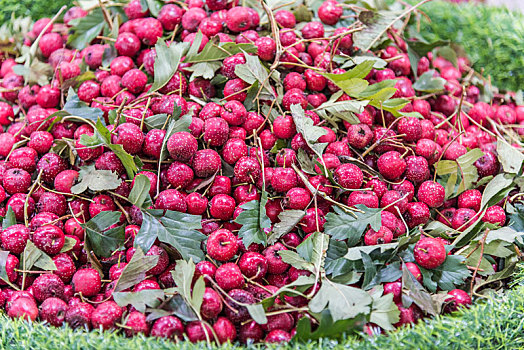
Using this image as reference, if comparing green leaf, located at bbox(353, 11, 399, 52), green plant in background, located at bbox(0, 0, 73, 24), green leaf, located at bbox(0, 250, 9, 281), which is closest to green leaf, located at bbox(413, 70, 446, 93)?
green leaf, located at bbox(353, 11, 399, 52)

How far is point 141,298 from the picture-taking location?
88cm

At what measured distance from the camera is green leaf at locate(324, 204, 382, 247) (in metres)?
0.99

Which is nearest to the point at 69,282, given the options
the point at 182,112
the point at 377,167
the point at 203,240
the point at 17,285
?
the point at 17,285

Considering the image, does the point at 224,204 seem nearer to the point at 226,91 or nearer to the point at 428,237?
the point at 226,91

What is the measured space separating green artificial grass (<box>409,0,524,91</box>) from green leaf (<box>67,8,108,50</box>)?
3.71 feet

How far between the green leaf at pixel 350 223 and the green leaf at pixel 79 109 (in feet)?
2.01

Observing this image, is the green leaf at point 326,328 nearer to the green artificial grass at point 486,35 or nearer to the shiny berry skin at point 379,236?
the shiny berry skin at point 379,236

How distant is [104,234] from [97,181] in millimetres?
120

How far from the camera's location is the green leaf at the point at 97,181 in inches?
40.2

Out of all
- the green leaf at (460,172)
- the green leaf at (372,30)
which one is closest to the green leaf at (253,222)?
the green leaf at (460,172)

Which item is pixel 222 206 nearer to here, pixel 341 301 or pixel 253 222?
pixel 253 222

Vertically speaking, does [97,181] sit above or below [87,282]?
above

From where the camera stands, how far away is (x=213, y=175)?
1.06m

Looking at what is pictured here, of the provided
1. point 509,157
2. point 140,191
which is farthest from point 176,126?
point 509,157
